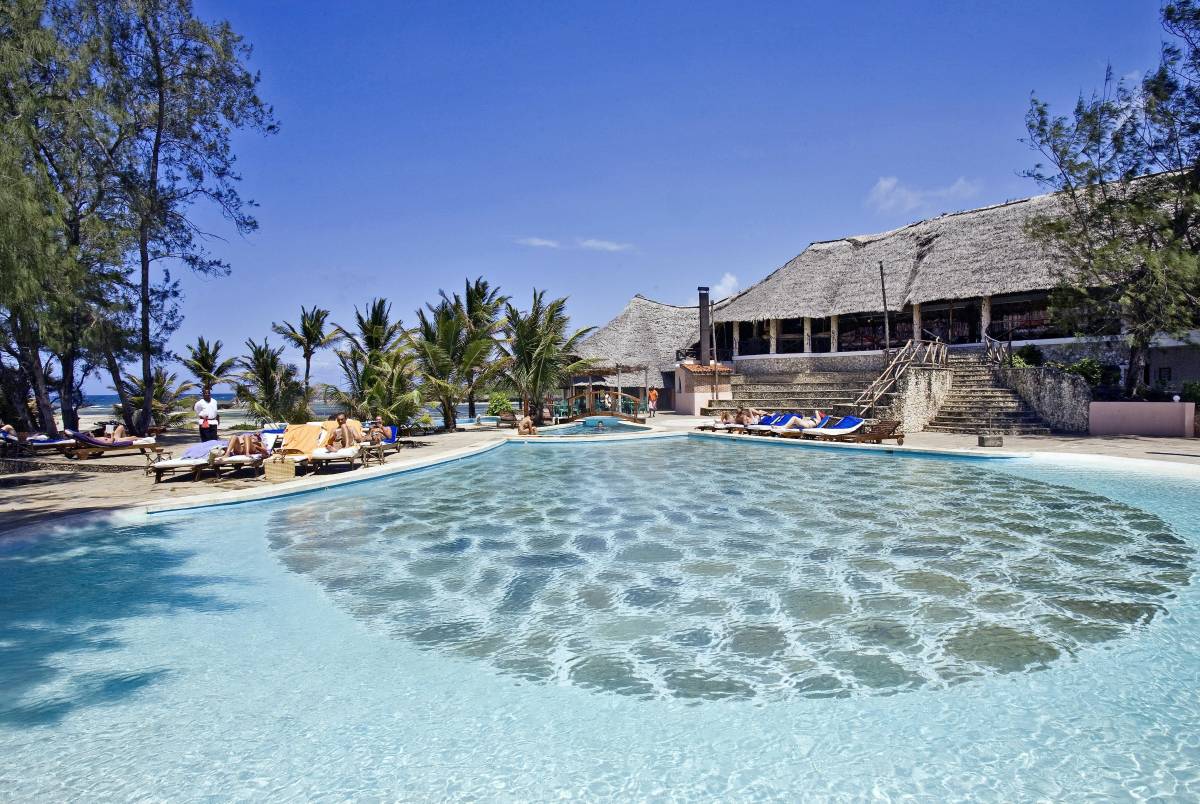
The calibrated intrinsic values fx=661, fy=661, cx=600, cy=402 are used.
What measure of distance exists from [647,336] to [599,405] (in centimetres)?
761

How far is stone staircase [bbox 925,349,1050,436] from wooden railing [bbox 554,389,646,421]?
9.06 meters

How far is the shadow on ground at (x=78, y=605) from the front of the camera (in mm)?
3730

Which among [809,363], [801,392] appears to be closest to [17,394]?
[801,392]

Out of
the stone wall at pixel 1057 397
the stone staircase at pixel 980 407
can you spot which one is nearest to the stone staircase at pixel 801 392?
the stone staircase at pixel 980 407

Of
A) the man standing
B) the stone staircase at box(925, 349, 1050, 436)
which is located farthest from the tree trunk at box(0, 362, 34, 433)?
the stone staircase at box(925, 349, 1050, 436)

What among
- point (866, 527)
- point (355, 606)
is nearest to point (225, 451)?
point (355, 606)

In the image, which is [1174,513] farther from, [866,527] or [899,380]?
[899,380]

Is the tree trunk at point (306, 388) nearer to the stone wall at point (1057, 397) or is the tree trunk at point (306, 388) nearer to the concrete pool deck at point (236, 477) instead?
the concrete pool deck at point (236, 477)

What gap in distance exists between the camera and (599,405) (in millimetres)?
26766

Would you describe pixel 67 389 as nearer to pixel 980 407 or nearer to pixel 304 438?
pixel 304 438

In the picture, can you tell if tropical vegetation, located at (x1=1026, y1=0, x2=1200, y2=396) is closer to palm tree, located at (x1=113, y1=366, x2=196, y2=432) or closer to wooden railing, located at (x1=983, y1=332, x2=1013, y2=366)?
wooden railing, located at (x1=983, y1=332, x2=1013, y2=366)

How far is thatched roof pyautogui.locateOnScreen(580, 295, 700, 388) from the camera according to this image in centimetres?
3172

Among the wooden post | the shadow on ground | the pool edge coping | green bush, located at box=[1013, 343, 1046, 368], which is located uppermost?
the wooden post

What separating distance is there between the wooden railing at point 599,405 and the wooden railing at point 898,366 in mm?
7116
